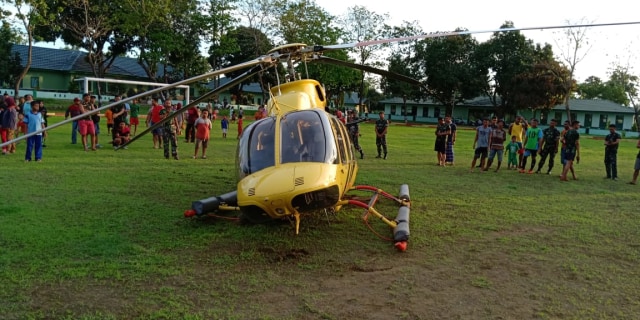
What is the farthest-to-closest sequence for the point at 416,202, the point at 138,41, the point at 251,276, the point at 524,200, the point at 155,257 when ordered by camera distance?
1. the point at 138,41
2. the point at 524,200
3. the point at 416,202
4. the point at 155,257
5. the point at 251,276

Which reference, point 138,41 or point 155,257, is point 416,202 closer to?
point 155,257

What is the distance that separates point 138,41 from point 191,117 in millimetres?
38893

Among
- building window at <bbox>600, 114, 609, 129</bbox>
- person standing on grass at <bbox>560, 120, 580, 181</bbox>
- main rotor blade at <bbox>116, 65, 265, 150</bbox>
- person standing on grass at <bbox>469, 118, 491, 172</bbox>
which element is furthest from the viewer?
building window at <bbox>600, 114, 609, 129</bbox>

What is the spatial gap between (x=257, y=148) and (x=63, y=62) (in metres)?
62.8

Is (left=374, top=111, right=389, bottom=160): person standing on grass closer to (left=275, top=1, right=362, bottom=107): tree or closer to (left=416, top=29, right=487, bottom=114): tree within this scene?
(left=275, top=1, right=362, bottom=107): tree

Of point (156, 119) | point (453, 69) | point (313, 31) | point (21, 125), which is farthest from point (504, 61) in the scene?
point (21, 125)

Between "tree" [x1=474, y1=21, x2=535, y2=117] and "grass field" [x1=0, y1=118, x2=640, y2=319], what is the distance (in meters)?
51.1

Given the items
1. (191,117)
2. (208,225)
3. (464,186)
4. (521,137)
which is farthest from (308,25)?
(208,225)

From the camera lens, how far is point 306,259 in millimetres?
6141

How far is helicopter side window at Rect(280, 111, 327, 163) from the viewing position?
6.47 m

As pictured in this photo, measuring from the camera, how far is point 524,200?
1047 centimetres

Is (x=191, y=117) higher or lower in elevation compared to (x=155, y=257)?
higher

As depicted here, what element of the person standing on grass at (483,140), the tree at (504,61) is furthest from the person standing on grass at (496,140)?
the tree at (504,61)

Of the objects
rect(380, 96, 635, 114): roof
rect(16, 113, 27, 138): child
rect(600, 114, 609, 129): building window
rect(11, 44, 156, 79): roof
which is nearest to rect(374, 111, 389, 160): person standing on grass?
rect(16, 113, 27, 138): child
